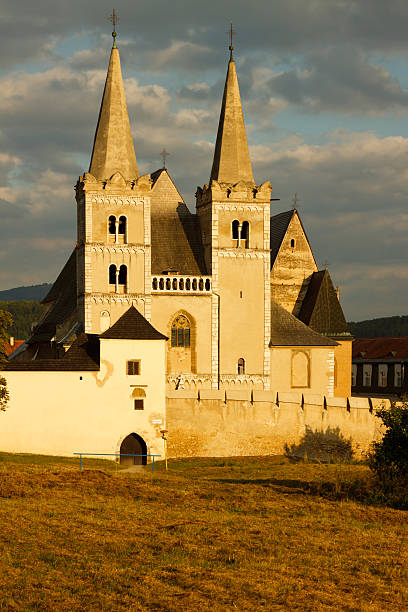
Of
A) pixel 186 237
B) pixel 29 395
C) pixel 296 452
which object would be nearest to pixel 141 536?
pixel 29 395

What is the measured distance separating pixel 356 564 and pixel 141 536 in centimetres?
579

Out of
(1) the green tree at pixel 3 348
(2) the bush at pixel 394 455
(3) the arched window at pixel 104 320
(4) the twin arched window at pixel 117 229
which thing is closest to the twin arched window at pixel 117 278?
(3) the arched window at pixel 104 320

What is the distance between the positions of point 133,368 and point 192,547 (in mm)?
27117

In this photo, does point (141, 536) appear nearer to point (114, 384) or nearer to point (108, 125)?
point (114, 384)

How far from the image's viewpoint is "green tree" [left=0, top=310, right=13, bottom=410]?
1661 inches

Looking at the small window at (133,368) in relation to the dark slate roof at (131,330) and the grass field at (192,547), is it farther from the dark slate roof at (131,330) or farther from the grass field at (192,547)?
the grass field at (192,547)

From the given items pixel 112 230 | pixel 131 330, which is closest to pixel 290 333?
pixel 112 230

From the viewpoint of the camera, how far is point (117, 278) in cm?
5841

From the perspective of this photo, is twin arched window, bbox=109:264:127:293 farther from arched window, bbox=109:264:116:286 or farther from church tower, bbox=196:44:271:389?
church tower, bbox=196:44:271:389

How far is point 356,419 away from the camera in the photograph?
50.7 meters

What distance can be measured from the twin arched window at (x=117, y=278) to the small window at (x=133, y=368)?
12046 millimetres

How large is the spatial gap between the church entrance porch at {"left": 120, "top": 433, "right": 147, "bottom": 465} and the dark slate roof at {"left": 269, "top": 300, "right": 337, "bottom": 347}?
17.2 m

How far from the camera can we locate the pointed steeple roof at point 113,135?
2351 inches

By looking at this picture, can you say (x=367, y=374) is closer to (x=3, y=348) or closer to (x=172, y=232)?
(x=172, y=232)
